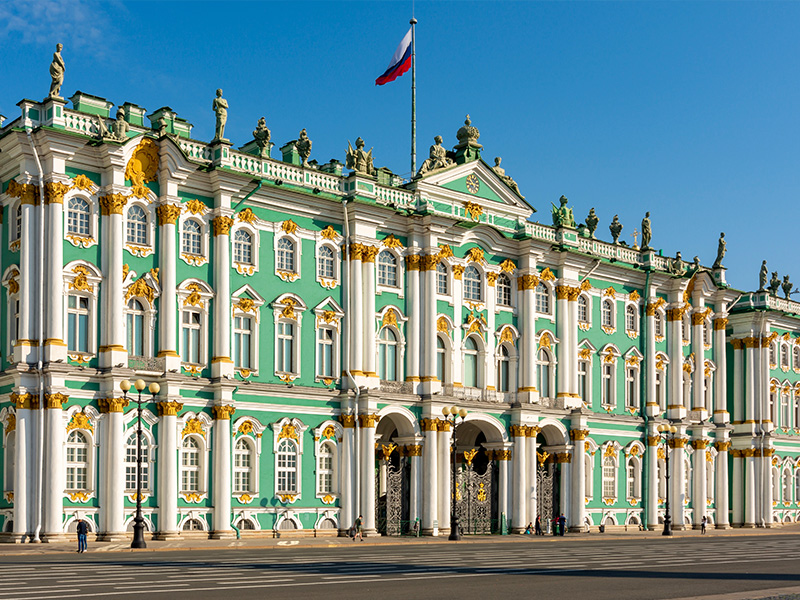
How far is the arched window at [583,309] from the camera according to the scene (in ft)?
224

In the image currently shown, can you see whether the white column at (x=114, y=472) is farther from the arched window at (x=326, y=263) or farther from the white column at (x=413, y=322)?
the white column at (x=413, y=322)

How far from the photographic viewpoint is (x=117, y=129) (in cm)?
4731

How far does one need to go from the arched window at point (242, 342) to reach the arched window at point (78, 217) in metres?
8.28

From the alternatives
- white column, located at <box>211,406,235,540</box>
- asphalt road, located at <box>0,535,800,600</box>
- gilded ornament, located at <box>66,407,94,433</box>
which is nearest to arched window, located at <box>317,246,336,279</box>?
white column, located at <box>211,406,235,540</box>

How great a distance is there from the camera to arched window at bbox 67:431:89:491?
149ft

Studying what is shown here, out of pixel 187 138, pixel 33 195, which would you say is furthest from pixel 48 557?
Answer: pixel 187 138

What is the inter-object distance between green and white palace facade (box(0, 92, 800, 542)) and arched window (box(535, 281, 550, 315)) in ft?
0.45

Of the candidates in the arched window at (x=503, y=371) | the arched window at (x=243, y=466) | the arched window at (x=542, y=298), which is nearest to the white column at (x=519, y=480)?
the arched window at (x=503, y=371)

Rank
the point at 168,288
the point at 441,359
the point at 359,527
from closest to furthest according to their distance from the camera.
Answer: the point at 168,288 < the point at 359,527 < the point at 441,359

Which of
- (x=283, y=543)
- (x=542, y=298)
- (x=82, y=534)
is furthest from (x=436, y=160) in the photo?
(x=82, y=534)

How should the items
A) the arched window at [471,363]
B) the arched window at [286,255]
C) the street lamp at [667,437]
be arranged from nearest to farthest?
the arched window at [286,255], the arched window at [471,363], the street lamp at [667,437]

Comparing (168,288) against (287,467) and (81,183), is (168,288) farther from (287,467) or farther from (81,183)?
(287,467)

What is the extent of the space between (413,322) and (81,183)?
1902 centimetres

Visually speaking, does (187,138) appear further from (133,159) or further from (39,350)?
(39,350)
